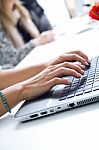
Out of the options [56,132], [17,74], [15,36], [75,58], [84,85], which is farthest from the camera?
[15,36]

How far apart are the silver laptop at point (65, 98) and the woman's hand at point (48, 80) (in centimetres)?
2

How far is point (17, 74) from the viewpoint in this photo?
115cm

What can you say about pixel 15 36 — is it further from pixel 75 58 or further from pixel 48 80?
pixel 48 80

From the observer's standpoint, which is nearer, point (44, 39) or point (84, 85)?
point (84, 85)

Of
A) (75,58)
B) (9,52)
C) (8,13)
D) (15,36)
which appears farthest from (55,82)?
(8,13)

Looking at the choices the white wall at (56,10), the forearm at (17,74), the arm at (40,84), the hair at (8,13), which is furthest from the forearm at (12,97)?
the white wall at (56,10)

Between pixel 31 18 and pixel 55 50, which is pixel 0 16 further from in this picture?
pixel 55 50

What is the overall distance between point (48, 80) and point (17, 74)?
332mm

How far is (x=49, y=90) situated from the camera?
2.75ft

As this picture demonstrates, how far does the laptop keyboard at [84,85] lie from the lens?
0.73 meters

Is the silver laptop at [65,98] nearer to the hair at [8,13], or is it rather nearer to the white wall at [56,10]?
the hair at [8,13]

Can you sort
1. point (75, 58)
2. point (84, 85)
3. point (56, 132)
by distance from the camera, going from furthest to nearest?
1. point (75, 58)
2. point (84, 85)
3. point (56, 132)

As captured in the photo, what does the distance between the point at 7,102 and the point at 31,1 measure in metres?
1.42

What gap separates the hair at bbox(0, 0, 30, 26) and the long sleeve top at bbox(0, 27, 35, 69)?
8cm
